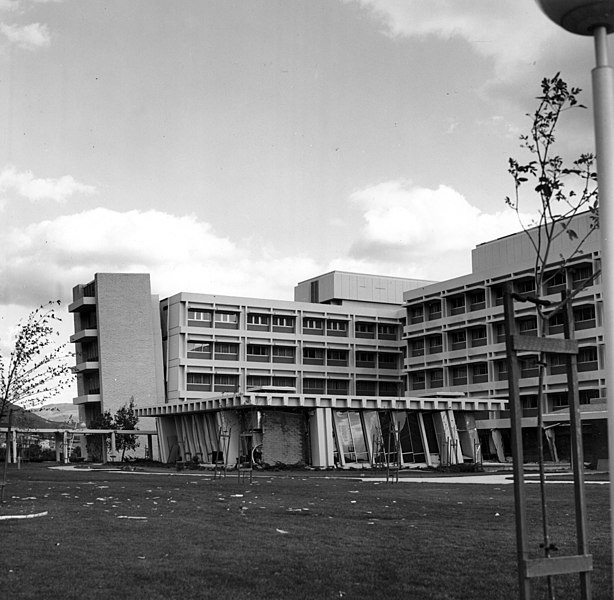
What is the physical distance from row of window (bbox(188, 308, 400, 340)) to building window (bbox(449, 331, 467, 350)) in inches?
531

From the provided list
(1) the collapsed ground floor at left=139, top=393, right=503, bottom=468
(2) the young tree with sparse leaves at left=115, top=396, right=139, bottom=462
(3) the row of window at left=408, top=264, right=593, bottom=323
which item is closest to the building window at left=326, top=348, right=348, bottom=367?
(3) the row of window at left=408, top=264, right=593, bottom=323

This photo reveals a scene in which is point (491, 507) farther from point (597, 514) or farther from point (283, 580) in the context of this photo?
point (283, 580)

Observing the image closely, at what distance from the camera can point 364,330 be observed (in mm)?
93750

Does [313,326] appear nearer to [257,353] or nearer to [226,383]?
[257,353]

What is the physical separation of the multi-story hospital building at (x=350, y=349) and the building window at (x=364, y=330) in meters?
0.12

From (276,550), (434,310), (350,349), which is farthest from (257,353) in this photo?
(276,550)

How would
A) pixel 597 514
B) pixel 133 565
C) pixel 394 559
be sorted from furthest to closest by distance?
pixel 597 514 → pixel 394 559 → pixel 133 565

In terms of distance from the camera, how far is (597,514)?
15.8m

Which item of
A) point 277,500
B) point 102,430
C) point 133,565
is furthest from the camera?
point 102,430

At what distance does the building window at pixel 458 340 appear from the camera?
80312 millimetres

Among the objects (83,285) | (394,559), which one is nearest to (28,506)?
(394,559)

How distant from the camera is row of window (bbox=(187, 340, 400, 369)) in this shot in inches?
3376

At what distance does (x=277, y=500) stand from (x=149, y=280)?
6971 centimetres

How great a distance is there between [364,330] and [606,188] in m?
88.5
